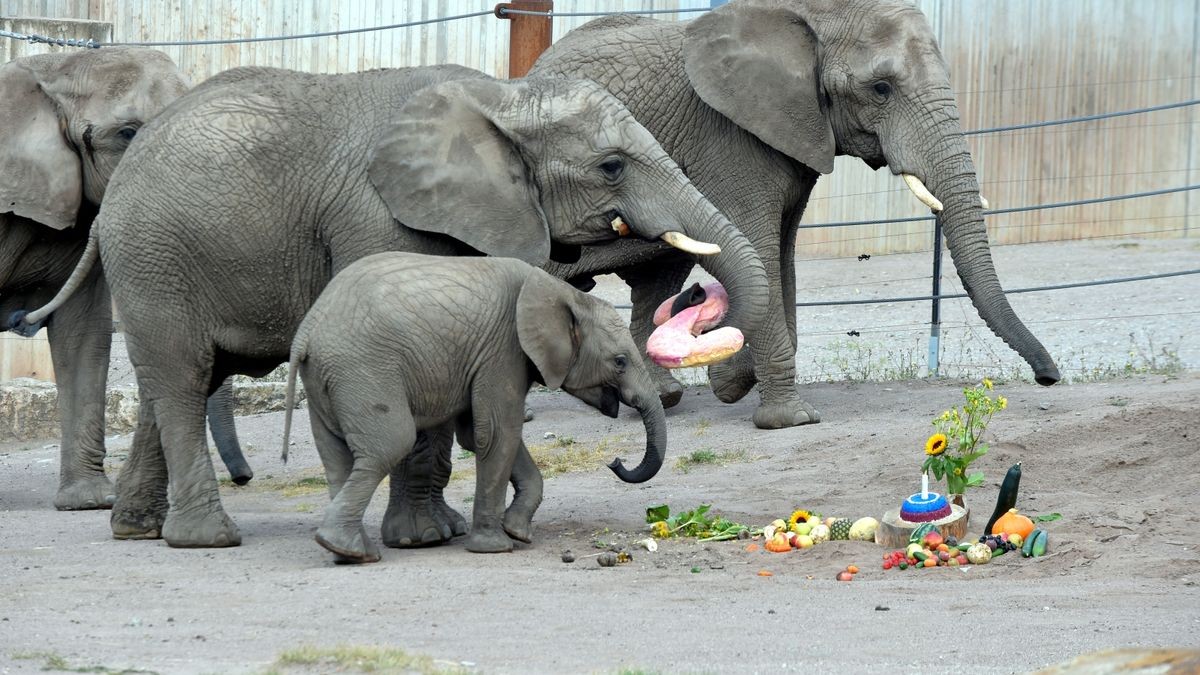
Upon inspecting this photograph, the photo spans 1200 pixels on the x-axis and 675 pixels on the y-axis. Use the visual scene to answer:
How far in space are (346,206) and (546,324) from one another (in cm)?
103

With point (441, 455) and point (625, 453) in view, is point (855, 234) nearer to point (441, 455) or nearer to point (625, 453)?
point (625, 453)

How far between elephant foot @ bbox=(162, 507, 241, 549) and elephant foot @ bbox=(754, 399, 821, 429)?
12.4 feet

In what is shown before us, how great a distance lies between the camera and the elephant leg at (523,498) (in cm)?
840

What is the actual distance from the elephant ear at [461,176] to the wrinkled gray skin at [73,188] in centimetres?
246

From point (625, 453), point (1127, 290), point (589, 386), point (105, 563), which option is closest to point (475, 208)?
point (589, 386)

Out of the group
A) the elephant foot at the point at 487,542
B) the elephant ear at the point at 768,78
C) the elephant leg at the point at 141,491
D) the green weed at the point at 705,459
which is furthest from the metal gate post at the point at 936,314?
the elephant leg at the point at 141,491

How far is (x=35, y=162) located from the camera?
10.4 meters

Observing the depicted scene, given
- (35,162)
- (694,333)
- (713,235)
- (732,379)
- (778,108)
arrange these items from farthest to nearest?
1. (732,379)
2. (778,108)
3. (35,162)
4. (694,333)
5. (713,235)

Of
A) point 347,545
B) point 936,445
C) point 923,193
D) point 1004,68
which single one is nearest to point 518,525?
point 347,545

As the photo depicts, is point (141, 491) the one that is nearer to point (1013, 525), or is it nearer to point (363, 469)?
point (363, 469)

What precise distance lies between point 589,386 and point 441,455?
2.42 ft

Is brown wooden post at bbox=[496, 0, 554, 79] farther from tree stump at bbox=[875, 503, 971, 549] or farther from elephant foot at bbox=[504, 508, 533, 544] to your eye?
tree stump at bbox=[875, 503, 971, 549]

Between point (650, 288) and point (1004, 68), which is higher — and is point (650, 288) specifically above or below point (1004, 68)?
below

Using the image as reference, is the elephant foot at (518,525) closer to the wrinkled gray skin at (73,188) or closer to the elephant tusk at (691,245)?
the elephant tusk at (691,245)
